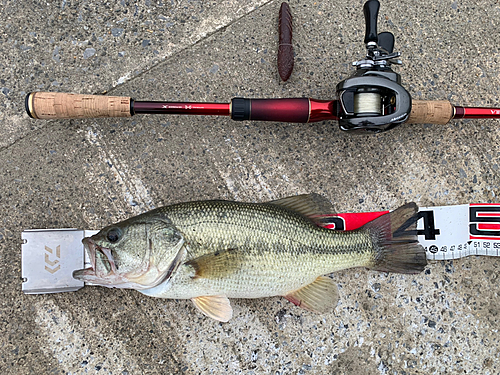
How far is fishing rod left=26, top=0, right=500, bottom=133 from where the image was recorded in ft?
6.84

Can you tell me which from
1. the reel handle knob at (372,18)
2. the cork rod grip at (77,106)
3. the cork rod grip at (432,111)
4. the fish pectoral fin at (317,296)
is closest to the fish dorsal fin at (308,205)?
the fish pectoral fin at (317,296)

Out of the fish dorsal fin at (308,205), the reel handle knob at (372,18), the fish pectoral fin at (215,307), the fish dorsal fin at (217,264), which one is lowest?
the fish pectoral fin at (215,307)

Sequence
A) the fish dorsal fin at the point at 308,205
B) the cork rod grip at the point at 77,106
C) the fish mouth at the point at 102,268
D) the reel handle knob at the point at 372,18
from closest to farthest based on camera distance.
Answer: the fish mouth at the point at 102,268
the reel handle knob at the point at 372,18
the cork rod grip at the point at 77,106
the fish dorsal fin at the point at 308,205

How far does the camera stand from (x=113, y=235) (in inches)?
78.0

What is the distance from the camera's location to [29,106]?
2.15m

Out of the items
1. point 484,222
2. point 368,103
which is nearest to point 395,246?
point 484,222

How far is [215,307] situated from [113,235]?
76 centimetres

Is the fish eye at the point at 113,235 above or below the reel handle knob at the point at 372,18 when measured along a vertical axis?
below

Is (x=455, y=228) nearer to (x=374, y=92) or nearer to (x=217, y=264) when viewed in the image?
(x=374, y=92)

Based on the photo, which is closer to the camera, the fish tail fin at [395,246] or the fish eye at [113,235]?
the fish eye at [113,235]

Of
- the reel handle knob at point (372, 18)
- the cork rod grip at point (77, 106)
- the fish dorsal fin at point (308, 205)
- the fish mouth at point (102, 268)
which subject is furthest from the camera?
the fish dorsal fin at point (308, 205)

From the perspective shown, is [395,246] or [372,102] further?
[395,246]

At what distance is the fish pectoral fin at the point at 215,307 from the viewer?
216cm

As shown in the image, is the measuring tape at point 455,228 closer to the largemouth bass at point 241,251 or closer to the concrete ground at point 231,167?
the concrete ground at point 231,167
